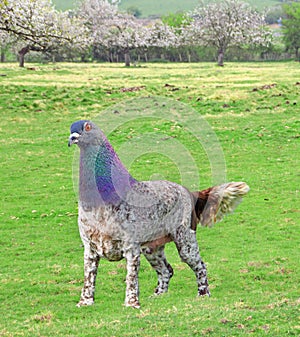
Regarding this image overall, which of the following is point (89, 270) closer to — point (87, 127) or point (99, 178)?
point (99, 178)

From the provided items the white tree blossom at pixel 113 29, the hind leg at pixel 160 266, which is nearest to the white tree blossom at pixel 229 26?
the white tree blossom at pixel 113 29

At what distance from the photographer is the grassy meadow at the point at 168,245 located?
9430mm

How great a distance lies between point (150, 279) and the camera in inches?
537

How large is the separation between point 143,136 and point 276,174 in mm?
9045

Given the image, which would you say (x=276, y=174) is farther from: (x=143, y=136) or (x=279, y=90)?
(x=279, y=90)

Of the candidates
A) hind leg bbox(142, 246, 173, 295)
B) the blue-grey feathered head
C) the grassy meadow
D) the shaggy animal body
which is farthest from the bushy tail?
the blue-grey feathered head

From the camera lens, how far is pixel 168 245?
16.6m

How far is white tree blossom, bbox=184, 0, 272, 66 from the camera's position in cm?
8494

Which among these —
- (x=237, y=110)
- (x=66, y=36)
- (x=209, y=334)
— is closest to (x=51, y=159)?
(x=66, y=36)

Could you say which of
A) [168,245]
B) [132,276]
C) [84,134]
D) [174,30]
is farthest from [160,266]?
[174,30]

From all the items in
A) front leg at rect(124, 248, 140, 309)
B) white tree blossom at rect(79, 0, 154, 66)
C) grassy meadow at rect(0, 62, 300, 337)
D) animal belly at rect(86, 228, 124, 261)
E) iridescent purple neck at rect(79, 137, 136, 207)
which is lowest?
grassy meadow at rect(0, 62, 300, 337)

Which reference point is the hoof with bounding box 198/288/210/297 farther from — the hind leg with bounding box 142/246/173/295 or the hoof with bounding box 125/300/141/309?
the hoof with bounding box 125/300/141/309

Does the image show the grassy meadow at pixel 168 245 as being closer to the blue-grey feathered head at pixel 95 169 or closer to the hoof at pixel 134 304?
the hoof at pixel 134 304

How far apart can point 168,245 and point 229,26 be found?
71.5 meters
